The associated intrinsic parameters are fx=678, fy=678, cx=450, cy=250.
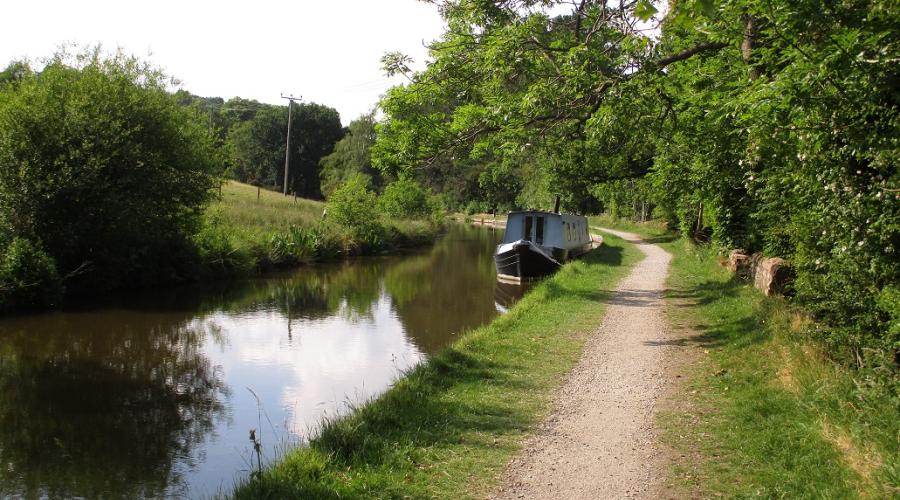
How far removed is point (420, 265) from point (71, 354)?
17.6 meters

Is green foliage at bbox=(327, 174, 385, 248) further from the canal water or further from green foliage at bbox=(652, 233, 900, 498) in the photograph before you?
green foliage at bbox=(652, 233, 900, 498)

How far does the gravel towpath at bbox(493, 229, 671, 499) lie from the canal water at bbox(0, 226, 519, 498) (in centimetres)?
276

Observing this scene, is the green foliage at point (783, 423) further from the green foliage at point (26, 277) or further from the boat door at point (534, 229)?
the boat door at point (534, 229)

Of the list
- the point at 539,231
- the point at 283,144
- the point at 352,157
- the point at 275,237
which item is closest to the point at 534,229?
the point at 539,231

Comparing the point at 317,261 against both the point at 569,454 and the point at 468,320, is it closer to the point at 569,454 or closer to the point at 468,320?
the point at 468,320

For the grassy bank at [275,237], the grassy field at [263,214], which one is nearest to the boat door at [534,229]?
the grassy bank at [275,237]

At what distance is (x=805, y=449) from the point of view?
4992 mm

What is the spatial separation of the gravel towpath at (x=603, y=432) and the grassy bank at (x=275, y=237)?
587 inches

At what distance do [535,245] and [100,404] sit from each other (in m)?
15.4

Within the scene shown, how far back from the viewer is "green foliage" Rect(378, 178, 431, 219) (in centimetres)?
4203

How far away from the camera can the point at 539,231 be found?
2380cm

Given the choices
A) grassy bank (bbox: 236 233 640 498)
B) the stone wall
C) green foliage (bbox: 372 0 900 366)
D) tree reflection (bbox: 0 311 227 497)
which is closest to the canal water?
tree reflection (bbox: 0 311 227 497)

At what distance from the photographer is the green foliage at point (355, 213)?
102ft

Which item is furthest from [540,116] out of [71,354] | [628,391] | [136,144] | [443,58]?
[136,144]
